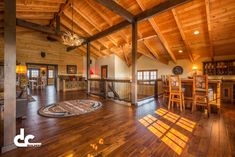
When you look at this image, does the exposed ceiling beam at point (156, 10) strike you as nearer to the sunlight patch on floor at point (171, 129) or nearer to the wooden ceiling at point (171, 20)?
the wooden ceiling at point (171, 20)

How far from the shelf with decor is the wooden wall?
31.1 feet

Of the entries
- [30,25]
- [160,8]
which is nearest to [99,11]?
[160,8]

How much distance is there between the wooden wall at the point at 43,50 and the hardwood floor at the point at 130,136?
22.8 ft

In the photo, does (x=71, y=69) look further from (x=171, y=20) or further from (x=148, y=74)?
(x=171, y=20)

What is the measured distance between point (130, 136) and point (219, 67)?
646cm

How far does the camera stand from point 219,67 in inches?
235

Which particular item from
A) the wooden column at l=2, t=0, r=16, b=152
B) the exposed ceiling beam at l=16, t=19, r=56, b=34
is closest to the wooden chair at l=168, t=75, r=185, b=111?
the wooden column at l=2, t=0, r=16, b=152

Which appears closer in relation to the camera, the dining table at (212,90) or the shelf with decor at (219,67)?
the dining table at (212,90)

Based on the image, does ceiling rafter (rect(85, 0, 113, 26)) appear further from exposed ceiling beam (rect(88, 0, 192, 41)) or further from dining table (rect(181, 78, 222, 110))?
dining table (rect(181, 78, 222, 110))

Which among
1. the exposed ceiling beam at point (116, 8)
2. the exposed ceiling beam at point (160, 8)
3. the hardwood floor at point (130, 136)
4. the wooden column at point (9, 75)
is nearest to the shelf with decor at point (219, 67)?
the hardwood floor at point (130, 136)

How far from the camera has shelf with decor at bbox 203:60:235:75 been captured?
5.66 m

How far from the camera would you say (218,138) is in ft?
6.75

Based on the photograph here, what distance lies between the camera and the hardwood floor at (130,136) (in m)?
1.68

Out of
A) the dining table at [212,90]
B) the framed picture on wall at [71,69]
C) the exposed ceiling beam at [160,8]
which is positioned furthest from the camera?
the framed picture on wall at [71,69]
